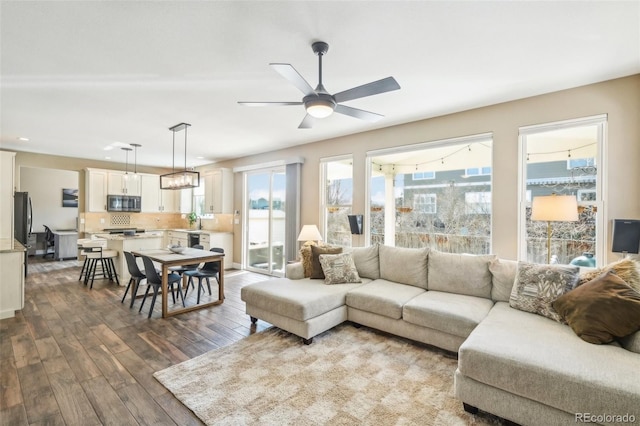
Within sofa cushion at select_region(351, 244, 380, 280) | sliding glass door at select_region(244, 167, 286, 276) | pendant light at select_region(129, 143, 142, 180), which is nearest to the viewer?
sofa cushion at select_region(351, 244, 380, 280)

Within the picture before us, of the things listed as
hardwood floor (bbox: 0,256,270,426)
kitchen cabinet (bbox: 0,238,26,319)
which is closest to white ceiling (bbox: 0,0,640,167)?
kitchen cabinet (bbox: 0,238,26,319)

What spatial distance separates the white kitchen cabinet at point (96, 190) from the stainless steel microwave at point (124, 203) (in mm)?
151

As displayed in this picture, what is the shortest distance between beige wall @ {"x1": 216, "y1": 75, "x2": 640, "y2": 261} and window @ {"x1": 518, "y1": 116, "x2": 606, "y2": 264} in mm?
80

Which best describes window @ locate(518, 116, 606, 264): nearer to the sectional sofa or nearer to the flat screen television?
the flat screen television

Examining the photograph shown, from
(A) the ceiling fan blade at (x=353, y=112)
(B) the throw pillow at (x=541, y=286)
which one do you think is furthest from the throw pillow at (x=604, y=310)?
(A) the ceiling fan blade at (x=353, y=112)

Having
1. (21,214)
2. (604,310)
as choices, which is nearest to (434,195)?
(604,310)

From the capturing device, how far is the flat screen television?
2.70 m

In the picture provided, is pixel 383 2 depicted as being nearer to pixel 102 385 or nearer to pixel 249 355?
pixel 249 355

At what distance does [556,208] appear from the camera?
114 inches

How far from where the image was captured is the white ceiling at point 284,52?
2010 mm

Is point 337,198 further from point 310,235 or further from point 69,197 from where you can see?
point 69,197

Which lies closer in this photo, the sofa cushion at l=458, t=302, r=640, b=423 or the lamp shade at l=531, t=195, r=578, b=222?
the sofa cushion at l=458, t=302, r=640, b=423

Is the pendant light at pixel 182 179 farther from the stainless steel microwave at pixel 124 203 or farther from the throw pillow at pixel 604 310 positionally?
the throw pillow at pixel 604 310

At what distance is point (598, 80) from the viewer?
300 cm
